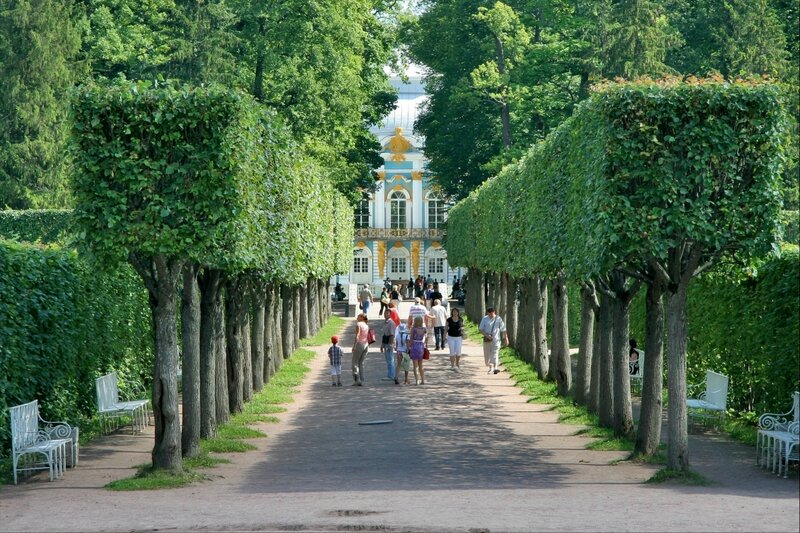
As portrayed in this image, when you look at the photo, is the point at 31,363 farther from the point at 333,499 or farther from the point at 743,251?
the point at 743,251

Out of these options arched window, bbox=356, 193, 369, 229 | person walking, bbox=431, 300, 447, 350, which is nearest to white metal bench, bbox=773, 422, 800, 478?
person walking, bbox=431, 300, 447, 350

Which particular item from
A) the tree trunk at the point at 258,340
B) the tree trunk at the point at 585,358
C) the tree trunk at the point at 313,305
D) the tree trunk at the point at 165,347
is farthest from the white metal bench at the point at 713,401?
the tree trunk at the point at 313,305

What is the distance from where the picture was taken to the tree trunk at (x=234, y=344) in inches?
802

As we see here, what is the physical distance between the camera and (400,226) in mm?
93938

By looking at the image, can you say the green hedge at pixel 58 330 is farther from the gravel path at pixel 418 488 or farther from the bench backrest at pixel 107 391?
the gravel path at pixel 418 488

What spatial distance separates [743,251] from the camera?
1423 cm

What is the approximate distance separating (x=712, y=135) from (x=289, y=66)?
2534cm

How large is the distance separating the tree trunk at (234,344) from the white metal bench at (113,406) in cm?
145

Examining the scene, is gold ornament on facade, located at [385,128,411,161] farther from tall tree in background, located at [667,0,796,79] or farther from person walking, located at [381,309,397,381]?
person walking, located at [381,309,397,381]

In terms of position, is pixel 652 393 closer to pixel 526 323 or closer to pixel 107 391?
pixel 107 391

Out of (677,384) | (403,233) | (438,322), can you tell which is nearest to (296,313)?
(438,322)

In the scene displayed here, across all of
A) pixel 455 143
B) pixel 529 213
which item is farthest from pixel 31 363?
pixel 455 143

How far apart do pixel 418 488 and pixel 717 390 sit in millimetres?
6382

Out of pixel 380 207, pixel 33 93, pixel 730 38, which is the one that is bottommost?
pixel 380 207
